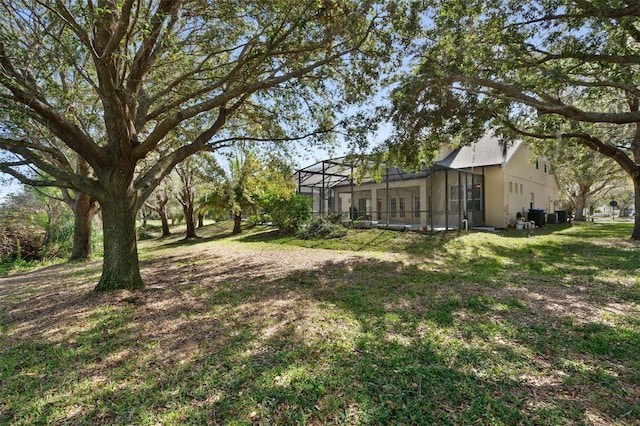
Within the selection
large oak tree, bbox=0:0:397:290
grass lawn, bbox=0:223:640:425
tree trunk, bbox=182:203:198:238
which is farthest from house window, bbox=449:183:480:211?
tree trunk, bbox=182:203:198:238

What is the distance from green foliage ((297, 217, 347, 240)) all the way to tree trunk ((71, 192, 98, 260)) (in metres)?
9.62

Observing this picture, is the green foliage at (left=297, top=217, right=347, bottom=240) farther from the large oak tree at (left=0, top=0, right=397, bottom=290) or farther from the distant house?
the large oak tree at (left=0, top=0, right=397, bottom=290)

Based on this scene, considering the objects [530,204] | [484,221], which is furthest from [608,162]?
[484,221]

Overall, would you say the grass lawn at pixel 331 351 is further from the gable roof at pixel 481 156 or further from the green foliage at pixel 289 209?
the gable roof at pixel 481 156

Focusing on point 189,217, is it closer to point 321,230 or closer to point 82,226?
point 82,226

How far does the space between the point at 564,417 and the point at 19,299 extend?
9.20 m

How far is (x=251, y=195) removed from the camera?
64.2 ft

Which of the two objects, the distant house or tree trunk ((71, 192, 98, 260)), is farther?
the distant house

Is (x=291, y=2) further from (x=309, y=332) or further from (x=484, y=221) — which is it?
(x=484, y=221)

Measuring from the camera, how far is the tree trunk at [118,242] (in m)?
5.66

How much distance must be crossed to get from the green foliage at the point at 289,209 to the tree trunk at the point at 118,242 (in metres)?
11.0

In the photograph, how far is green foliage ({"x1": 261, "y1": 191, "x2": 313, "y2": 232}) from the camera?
666 inches

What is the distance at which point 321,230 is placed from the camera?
15.2m

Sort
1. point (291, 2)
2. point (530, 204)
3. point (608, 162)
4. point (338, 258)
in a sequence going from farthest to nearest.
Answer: point (608, 162), point (530, 204), point (338, 258), point (291, 2)
